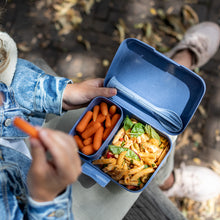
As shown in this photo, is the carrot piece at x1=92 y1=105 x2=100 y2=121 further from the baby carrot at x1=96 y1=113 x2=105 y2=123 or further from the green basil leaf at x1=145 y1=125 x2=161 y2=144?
the green basil leaf at x1=145 y1=125 x2=161 y2=144

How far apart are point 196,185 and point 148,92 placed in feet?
3.31

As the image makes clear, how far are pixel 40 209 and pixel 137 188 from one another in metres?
0.46

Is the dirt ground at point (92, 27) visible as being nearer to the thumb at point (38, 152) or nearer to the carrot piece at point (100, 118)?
the carrot piece at point (100, 118)

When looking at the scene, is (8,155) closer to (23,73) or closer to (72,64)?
(23,73)

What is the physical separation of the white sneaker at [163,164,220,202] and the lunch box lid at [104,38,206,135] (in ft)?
2.61

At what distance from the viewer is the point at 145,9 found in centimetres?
204

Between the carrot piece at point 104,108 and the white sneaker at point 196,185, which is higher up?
the carrot piece at point 104,108

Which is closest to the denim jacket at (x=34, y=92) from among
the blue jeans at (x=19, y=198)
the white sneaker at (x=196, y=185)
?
the blue jeans at (x=19, y=198)

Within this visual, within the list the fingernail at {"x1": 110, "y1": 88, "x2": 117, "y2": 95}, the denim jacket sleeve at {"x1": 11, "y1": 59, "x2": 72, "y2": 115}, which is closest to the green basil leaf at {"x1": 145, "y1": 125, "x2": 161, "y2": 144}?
the fingernail at {"x1": 110, "y1": 88, "x2": 117, "y2": 95}

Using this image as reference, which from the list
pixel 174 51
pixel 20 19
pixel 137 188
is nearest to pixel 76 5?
pixel 20 19

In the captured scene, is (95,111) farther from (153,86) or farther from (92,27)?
(92,27)

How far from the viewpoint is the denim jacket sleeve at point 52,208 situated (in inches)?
26.4

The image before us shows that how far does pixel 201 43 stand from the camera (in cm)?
174

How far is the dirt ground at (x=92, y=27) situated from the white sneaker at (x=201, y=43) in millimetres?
152
